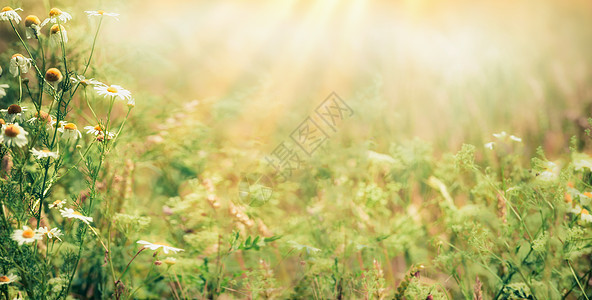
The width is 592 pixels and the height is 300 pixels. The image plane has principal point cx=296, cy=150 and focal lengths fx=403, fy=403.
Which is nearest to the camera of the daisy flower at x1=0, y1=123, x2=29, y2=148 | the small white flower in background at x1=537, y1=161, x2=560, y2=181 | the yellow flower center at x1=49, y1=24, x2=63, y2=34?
the daisy flower at x1=0, y1=123, x2=29, y2=148

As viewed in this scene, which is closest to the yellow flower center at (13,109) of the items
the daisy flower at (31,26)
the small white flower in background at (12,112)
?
the small white flower in background at (12,112)

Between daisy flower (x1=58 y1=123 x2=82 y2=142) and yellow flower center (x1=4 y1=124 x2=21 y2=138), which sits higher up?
daisy flower (x1=58 y1=123 x2=82 y2=142)

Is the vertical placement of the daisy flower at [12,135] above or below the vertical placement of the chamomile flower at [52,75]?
below

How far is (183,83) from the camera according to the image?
183 cm

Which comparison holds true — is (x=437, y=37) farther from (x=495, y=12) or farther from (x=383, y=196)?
(x=383, y=196)

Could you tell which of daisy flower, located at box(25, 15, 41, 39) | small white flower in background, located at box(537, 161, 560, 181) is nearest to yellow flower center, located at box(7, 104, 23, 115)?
daisy flower, located at box(25, 15, 41, 39)

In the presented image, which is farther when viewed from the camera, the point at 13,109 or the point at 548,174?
the point at 548,174

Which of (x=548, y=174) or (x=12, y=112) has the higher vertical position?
(x=12, y=112)

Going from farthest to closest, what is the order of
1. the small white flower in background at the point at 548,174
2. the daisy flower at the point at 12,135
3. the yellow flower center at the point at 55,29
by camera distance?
1. the small white flower in background at the point at 548,174
2. the yellow flower center at the point at 55,29
3. the daisy flower at the point at 12,135

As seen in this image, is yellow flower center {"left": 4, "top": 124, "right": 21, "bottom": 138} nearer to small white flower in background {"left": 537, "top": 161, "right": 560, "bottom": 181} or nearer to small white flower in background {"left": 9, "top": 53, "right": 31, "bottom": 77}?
small white flower in background {"left": 9, "top": 53, "right": 31, "bottom": 77}

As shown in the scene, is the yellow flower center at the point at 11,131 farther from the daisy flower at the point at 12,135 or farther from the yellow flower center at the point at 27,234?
the yellow flower center at the point at 27,234

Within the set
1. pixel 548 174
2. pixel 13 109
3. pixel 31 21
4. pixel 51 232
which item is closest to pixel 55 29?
pixel 31 21

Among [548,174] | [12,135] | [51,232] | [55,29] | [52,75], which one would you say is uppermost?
[55,29]

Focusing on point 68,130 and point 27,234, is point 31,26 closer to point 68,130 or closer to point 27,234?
point 68,130
